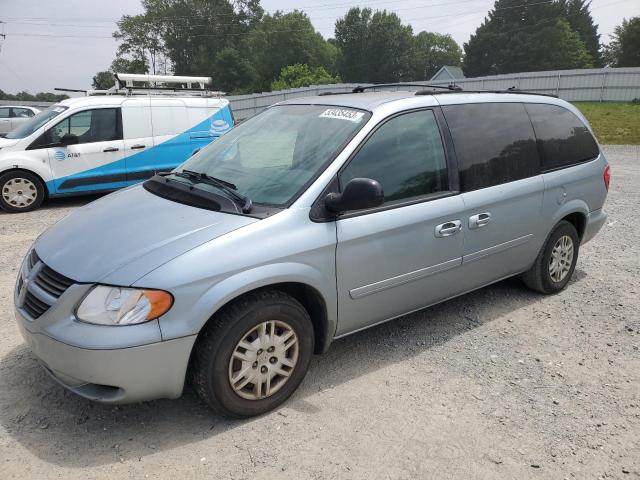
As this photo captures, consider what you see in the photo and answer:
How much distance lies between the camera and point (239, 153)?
11.8ft

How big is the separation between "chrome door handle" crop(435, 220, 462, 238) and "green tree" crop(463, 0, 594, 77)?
228 feet

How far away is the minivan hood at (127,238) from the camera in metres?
2.53

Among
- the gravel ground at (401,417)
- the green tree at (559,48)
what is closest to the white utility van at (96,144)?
the gravel ground at (401,417)

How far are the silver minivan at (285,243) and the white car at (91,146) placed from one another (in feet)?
17.5

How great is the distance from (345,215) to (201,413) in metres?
1.42

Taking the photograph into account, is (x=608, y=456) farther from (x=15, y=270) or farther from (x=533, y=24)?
(x=533, y=24)

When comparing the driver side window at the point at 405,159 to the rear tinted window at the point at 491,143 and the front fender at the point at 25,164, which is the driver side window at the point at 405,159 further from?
the front fender at the point at 25,164

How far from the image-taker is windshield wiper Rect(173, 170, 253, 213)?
2914 millimetres

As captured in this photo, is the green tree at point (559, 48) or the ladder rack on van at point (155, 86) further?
the green tree at point (559, 48)

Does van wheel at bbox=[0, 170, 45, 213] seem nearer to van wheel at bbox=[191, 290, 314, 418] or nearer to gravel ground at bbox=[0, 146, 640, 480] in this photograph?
gravel ground at bbox=[0, 146, 640, 480]

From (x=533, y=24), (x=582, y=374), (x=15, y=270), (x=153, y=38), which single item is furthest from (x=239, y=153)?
(x=153, y=38)

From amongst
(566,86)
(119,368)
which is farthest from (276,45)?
(119,368)

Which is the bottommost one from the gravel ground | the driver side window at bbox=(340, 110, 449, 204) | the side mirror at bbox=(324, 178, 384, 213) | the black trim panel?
the gravel ground

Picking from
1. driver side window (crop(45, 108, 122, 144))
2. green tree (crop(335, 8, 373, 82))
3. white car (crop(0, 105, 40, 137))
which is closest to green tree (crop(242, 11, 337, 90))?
green tree (crop(335, 8, 373, 82))
